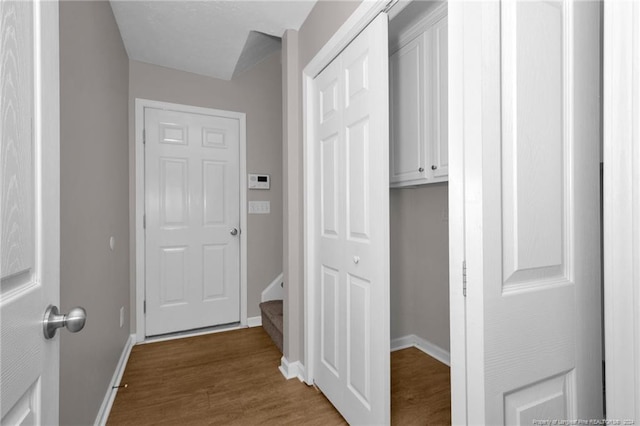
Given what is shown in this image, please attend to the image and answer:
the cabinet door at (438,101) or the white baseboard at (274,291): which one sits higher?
the cabinet door at (438,101)

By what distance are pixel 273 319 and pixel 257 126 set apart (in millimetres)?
1933

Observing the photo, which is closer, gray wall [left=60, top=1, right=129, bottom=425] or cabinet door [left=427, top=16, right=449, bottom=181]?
gray wall [left=60, top=1, right=129, bottom=425]

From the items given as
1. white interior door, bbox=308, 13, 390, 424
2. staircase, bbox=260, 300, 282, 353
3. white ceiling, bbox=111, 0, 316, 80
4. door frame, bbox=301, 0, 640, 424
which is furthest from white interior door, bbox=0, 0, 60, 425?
staircase, bbox=260, 300, 282, 353

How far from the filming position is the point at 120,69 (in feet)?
7.88

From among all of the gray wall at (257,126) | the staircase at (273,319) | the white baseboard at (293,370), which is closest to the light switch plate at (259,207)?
the gray wall at (257,126)

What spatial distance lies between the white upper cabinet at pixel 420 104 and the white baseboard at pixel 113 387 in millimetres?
2306

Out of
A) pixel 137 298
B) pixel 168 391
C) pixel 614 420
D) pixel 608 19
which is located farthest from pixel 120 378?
pixel 608 19

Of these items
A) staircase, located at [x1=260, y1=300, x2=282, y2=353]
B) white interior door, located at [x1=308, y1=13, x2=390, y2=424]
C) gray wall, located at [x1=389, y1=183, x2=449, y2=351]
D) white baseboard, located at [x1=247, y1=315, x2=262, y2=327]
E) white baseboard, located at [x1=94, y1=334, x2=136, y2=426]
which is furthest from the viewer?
white baseboard, located at [x1=247, y1=315, x2=262, y2=327]

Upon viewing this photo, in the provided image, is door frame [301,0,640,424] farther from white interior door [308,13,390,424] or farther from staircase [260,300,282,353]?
staircase [260,300,282,353]

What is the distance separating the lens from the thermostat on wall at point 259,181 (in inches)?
124

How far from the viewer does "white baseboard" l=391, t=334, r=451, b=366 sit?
2408 millimetres

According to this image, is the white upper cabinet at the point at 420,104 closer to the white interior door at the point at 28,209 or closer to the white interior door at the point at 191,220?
the white interior door at the point at 191,220

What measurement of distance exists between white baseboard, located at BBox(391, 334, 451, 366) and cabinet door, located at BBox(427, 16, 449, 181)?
54.9 inches

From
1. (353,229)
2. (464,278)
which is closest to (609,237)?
(464,278)
